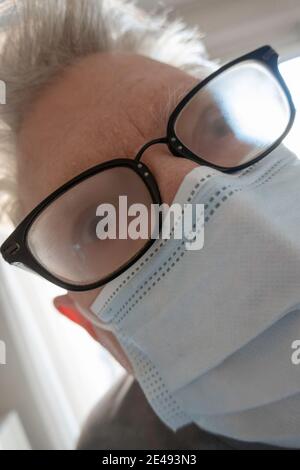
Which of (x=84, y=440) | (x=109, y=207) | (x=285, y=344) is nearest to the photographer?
(x=285, y=344)

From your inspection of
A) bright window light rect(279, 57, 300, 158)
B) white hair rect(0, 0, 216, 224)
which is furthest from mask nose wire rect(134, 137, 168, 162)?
bright window light rect(279, 57, 300, 158)

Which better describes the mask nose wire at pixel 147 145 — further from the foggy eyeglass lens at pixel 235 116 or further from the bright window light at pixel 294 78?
the bright window light at pixel 294 78

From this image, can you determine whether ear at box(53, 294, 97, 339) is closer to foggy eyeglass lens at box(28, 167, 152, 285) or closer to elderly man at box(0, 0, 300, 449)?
elderly man at box(0, 0, 300, 449)

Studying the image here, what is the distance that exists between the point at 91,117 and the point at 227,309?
12.5 inches

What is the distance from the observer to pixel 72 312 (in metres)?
0.73

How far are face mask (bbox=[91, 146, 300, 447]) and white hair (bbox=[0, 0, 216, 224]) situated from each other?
29cm

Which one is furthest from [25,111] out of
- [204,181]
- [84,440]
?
[84,440]


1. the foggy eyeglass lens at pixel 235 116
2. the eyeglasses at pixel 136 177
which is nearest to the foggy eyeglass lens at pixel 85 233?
the eyeglasses at pixel 136 177

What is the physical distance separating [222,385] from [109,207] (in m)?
0.27

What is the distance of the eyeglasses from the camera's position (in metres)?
0.58

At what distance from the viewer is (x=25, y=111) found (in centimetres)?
68

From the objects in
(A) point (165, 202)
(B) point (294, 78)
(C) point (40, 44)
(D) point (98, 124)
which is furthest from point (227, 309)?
(B) point (294, 78)

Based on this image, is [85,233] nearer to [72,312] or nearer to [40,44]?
[72,312]

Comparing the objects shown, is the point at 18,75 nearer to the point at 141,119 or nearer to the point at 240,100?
the point at 141,119
